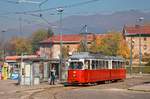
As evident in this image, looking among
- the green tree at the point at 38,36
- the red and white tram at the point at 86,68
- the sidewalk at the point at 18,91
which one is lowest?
the sidewalk at the point at 18,91

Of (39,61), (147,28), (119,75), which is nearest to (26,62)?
(39,61)

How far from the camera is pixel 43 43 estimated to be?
512 feet

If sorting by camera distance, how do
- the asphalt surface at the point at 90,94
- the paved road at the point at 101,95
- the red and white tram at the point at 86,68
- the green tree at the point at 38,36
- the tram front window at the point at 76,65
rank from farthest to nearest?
the green tree at the point at 38,36
the tram front window at the point at 76,65
the red and white tram at the point at 86,68
the asphalt surface at the point at 90,94
the paved road at the point at 101,95

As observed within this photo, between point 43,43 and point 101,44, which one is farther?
point 43,43

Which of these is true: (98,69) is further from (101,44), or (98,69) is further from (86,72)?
(101,44)

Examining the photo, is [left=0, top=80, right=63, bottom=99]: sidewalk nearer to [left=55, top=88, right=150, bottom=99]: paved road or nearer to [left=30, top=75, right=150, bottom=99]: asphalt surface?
[left=30, top=75, right=150, bottom=99]: asphalt surface

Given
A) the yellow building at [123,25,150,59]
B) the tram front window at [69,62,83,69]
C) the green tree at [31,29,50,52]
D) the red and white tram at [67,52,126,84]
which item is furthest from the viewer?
the green tree at [31,29,50,52]

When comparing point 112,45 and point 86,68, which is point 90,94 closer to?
point 86,68

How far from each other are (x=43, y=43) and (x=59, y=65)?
107894 mm

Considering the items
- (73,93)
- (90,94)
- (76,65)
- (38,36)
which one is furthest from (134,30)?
(90,94)

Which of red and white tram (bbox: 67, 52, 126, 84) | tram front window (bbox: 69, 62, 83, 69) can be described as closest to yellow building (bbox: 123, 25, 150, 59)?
red and white tram (bbox: 67, 52, 126, 84)

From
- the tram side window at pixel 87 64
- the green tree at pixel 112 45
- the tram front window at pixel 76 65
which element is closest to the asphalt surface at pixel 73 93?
the tram side window at pixel 87 64

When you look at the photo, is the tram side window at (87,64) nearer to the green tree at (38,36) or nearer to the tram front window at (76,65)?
the tram front window at (76,65)

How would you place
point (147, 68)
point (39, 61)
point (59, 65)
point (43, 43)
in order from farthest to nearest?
point (43, 43) → point (147, 68) → point (59, 65) → point (39, 61)
